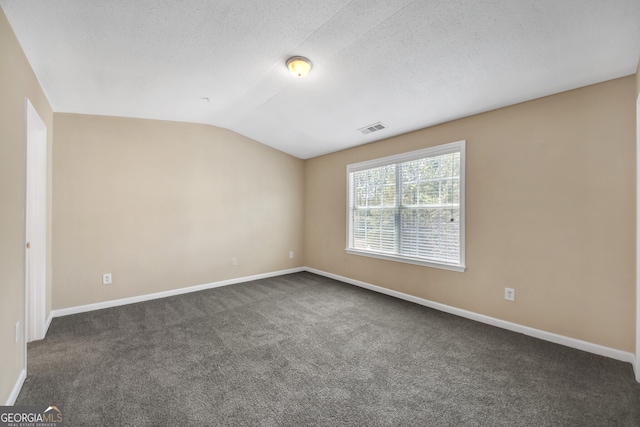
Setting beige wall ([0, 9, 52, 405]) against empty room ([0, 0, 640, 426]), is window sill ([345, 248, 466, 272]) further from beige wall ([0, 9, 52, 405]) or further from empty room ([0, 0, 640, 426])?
beige wall ([0, 9, 52, 405])

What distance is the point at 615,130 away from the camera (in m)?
2.34

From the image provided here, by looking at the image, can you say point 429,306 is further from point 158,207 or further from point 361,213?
point 158,207

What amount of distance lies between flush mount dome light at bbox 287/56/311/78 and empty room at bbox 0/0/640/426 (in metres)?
0.02

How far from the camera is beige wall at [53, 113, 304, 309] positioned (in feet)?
11.0

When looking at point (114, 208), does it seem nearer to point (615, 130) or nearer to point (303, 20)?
point (303, 20)

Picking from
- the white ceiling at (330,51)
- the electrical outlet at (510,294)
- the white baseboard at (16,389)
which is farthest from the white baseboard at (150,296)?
the electrical outlet at (510,294)

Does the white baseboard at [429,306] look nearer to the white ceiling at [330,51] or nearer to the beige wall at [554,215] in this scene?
the beige wall at [554,215]

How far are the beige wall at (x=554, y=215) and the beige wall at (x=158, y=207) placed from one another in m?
2.96

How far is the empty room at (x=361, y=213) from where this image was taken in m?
1.81

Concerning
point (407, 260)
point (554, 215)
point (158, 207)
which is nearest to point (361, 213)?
point (407, 260)

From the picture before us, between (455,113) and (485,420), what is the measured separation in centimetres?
292

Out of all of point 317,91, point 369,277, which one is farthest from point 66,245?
point 369,277

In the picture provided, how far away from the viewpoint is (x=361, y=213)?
15.1 ft

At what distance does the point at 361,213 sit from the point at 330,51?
2716 mm
